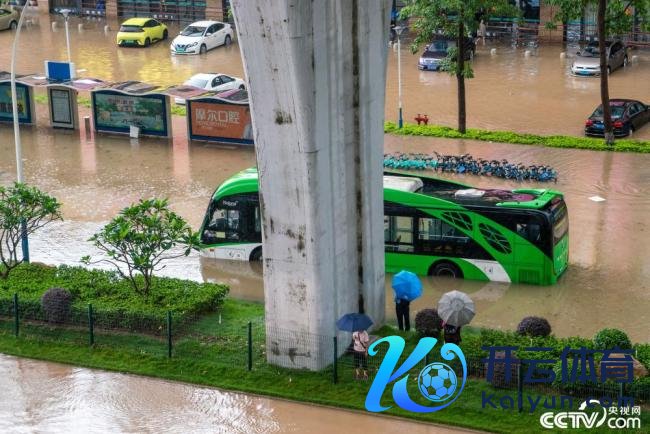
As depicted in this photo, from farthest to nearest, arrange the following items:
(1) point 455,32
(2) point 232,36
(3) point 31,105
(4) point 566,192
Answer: (2) point 232,36
(3) point 31,105
(1) point 455,32
(4) point 566,192

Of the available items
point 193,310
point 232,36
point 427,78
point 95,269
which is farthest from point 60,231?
point 232,36

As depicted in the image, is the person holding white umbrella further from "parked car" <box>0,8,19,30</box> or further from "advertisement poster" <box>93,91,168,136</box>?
"parked car" <box>0,8,19,30</box>

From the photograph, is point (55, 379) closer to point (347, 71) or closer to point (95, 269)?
point (95, 269)

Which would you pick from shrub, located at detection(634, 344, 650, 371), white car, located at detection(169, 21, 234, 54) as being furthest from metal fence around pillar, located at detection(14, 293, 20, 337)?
white car, located at detection(169, 21, 234, 54)

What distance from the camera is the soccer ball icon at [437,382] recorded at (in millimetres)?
21391

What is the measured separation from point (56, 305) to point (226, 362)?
3.99m

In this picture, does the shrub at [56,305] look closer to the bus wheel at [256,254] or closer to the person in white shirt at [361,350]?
the bus wheel at [256,254]

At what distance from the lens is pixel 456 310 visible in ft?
Answer: 72.7

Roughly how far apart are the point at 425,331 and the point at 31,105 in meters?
24.4

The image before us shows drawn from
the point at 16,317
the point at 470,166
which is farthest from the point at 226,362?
the point at 470,166

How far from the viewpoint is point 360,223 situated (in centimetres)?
2362

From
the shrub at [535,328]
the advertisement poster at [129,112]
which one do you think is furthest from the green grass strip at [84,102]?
the shrub at [535,328]

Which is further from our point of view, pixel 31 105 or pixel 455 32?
pixel 31 105

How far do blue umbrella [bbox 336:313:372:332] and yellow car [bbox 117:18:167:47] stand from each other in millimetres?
36401
